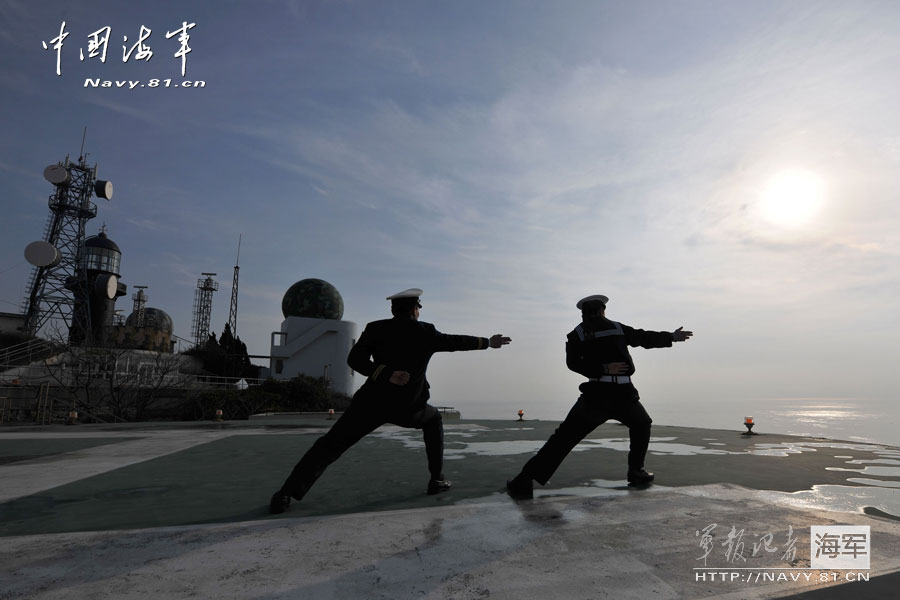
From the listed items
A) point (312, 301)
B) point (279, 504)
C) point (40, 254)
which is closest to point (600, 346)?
point (279, 504)

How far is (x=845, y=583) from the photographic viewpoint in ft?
7.43

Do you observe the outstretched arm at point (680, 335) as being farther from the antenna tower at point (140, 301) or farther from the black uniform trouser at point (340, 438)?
the antenna tower at point (140, 301)

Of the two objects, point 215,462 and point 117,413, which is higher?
point 215,462

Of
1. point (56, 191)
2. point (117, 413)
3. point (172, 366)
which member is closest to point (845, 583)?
point (117, 413)

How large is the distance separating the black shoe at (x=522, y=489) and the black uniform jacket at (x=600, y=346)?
104 cm

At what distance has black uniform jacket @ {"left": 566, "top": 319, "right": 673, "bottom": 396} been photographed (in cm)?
458

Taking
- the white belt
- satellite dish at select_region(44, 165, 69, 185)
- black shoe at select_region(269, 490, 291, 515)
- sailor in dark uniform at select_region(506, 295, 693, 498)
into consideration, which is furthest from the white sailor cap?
satellite dish at select_region(44, 165, 69, 185)

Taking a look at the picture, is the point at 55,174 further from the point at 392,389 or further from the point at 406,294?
the point at 392,389

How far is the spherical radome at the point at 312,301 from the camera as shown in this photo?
39.7 m

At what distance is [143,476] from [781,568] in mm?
5842

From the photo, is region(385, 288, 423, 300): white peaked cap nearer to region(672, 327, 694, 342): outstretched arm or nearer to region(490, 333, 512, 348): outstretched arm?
region(490, 333, 512, 348): outstretched arm

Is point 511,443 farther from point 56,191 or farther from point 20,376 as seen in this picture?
point 56,191

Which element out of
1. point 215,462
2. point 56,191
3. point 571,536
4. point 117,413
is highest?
point 56,191

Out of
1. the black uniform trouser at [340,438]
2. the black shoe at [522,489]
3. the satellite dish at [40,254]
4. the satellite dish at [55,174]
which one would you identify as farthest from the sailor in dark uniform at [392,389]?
the satellite dish at [55,174]
